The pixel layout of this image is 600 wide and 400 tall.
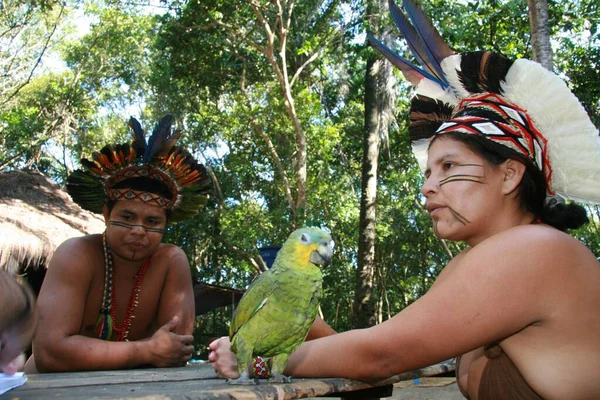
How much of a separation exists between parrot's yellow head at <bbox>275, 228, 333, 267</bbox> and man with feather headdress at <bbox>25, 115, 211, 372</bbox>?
3.89ft

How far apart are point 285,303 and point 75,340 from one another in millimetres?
1310

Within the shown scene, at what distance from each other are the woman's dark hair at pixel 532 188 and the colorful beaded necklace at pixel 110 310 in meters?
1.95

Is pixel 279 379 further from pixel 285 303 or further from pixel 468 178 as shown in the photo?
pixel 468 178

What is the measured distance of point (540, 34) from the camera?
514 centimetres

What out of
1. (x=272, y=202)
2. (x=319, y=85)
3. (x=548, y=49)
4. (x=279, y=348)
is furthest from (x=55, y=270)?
(x=319, y=85)

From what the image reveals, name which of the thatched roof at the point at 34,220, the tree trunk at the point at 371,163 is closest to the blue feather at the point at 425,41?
the thatched roof at the point at 34,220

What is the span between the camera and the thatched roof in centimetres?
781

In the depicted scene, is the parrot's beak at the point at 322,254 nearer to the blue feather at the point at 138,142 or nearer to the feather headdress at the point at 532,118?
the feather headdress at the point at 532,118

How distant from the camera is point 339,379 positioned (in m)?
1.84

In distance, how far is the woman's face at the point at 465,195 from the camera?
6.15 ft

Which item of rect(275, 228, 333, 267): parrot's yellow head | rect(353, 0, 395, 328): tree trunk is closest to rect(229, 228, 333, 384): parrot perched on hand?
rect(275, 228, 333, 267): parrot's yellow head

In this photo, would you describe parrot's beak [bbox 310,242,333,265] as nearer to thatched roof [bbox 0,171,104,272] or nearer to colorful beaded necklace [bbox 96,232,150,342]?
colorful beaded necklace [bbox 96,232,150,342]

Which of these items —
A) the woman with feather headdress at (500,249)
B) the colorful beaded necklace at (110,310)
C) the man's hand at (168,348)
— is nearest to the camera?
the woman with feather headdress at (500,249)

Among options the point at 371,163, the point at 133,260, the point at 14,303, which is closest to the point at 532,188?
the point at 14,303
